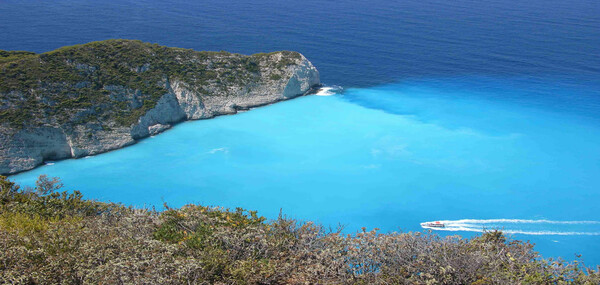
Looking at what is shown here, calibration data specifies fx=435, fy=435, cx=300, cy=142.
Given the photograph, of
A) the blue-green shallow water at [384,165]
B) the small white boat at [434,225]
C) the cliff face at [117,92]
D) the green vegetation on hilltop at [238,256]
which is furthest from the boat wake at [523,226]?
the cliff face at [117,92]

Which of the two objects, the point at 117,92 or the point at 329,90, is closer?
the point at 117,92

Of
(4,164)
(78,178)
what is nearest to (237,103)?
(78,178)

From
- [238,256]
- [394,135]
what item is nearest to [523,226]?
[394,135]

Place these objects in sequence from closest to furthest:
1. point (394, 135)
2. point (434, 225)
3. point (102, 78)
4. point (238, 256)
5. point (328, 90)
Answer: point (238, 256), point (434, 225), point (394, 135), point (102, 78), point (328, 90)

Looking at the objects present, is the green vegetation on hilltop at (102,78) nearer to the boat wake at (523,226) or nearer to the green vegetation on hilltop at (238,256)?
the green vegetation on hilltop at (238,256)

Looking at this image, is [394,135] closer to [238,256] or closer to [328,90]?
[328,90]

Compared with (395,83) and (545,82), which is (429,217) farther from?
(545,82)
